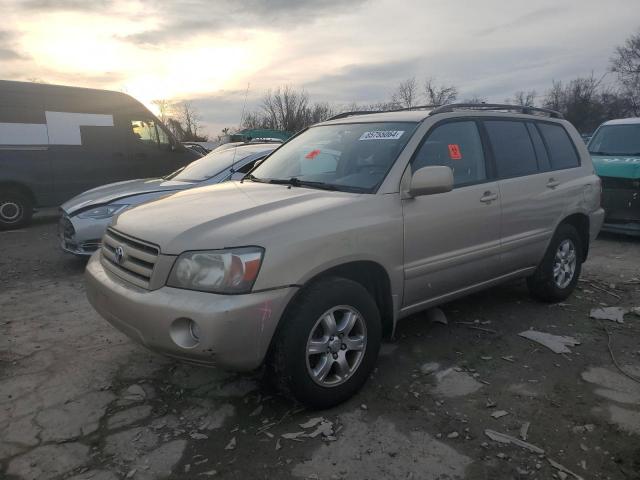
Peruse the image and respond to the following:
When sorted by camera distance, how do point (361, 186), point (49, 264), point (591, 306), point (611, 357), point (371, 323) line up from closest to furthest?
Result: point (371, 323) → point (361, 186) → point (611, 357) → point (591, 306) → point (49, 264)

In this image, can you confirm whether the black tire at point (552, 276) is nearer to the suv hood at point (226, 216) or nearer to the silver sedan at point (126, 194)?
the suv hood at point (226, 216)

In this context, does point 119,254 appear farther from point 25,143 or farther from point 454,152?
point 25,143

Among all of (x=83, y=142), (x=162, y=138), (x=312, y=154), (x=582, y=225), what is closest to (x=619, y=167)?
(x=582, y=225)

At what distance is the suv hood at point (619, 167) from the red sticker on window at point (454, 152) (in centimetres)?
475

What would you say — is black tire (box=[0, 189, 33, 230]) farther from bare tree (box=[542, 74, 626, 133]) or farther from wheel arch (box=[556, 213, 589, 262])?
bare tree (box=[542, 74, 626, 133])

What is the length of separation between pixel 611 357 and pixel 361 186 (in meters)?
2.27

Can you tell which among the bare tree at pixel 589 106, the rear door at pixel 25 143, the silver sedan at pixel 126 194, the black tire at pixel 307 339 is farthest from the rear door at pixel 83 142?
the bare tree at pixel 589 106

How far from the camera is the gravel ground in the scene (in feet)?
8.04

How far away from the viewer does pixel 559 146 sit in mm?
4684

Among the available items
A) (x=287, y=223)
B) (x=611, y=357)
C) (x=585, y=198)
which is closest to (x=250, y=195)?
(x=287, y=223)

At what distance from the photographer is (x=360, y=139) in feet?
12.1

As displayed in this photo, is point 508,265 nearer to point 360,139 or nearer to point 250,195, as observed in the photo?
point 360,139

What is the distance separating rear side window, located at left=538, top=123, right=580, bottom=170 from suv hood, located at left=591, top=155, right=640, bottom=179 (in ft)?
10.0

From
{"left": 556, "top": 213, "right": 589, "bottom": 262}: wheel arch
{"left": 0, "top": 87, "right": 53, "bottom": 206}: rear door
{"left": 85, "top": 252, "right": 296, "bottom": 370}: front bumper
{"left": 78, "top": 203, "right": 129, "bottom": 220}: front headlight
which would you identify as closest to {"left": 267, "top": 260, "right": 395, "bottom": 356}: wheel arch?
{"left": 85, "top": 252, "right": 296, "bottom": 370}: front bumper
